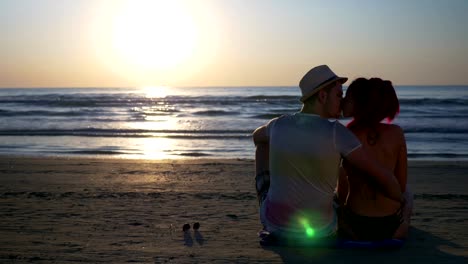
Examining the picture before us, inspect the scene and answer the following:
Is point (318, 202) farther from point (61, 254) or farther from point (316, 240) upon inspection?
point (61, 254)

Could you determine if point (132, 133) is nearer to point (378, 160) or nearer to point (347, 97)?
point (378, 160)

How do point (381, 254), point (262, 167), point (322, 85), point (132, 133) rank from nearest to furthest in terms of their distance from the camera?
point (322, 85) → point (381, 254) → point (262, 167) → point (132, 133)

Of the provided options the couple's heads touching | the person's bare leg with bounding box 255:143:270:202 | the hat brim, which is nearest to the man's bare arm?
the couple's heads touching

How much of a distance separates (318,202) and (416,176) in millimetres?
5089

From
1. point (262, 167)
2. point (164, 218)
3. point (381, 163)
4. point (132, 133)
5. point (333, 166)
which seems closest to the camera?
point (333, 166)

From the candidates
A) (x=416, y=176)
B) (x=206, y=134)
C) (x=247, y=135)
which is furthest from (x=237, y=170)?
(x=206, y=134)

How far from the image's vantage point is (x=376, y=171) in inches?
144

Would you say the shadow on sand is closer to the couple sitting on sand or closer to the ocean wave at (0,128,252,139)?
the couple sitting on sand

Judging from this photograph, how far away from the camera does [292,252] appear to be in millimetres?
4160

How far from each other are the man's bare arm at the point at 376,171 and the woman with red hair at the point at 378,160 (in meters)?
0.06

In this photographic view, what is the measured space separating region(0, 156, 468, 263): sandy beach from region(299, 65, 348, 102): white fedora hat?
1162mm

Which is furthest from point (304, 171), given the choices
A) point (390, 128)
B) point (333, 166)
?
point (390, 128)

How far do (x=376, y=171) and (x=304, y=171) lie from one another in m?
0.44

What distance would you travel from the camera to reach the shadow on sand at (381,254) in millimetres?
4000
